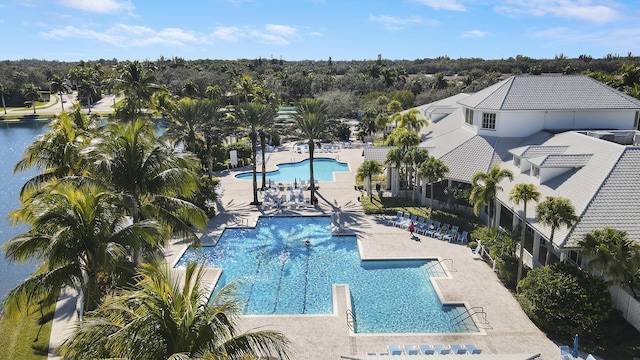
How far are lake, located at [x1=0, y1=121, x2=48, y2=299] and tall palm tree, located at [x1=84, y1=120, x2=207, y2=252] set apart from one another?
3.71m

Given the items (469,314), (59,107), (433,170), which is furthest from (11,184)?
(59,107)

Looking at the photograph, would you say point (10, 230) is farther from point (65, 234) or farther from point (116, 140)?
point (65, 234)

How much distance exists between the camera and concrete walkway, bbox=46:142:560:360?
50.4ft

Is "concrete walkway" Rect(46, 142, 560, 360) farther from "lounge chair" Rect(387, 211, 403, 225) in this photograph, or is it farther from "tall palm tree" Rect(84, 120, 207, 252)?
"tall palm tree" Rect(84, 120, 207, 252)

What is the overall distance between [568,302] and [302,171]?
30411 mm

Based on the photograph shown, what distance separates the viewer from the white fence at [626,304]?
15969mm

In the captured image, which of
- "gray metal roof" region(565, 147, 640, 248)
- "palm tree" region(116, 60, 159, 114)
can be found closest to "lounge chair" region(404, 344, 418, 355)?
"gray metal roof" region(565, 147, 640, 248)

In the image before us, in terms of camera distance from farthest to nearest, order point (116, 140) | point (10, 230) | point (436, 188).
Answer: point (436, 188) → point (10, 230) → point (116, 140)

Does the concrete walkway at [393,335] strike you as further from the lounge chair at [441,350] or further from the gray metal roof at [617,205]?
the gray metal roof at [617,205]

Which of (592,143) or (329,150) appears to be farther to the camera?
(329,150)

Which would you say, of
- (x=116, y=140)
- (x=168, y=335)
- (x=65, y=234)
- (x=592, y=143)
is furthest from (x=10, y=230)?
(x=592, y=143)

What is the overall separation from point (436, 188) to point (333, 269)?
573 inches

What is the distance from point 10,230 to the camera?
27859mm

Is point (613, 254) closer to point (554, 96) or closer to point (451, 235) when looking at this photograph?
point (451, 235)
